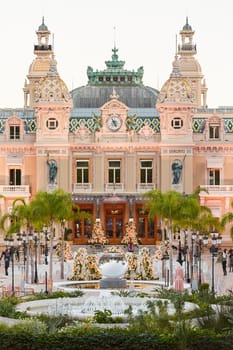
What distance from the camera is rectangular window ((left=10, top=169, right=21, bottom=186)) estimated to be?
3413 inches

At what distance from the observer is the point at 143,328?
3244 cm

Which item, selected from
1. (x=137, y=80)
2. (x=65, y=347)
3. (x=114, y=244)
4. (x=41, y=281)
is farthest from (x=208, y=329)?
(x=137, y=80)

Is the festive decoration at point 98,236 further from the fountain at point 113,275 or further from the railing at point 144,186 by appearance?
the fountain at point 113,275

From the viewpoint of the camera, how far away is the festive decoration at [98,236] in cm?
8131

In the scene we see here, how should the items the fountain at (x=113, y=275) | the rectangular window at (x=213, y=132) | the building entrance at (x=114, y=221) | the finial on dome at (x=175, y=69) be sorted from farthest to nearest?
the rectangular window at (x=213, y=132)
the finial on dome at (x=175, y=69)
the building entrance at (x=114, y=221)
the fountain at (x=113, y=275)

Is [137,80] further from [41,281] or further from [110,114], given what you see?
[41,281]

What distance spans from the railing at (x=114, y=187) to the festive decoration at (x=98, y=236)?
3.66 m

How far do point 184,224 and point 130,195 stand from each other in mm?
22670

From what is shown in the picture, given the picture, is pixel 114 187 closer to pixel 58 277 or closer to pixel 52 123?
pixel 52 123

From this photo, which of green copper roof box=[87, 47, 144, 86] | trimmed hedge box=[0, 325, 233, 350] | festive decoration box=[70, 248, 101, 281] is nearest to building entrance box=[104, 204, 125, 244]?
green copper roof box=[87, 47, 144, 86]

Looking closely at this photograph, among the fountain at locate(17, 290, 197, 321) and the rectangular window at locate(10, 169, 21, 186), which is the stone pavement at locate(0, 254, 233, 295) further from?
the rectangular window at locate(10, 169, 21, 186)

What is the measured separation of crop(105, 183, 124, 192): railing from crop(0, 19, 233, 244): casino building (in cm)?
8

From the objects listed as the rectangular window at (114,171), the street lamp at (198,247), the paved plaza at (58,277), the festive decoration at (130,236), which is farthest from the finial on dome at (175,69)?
the street lamp at (198,247)

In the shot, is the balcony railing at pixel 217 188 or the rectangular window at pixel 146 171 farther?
the rectangular window at pixel 146 171
